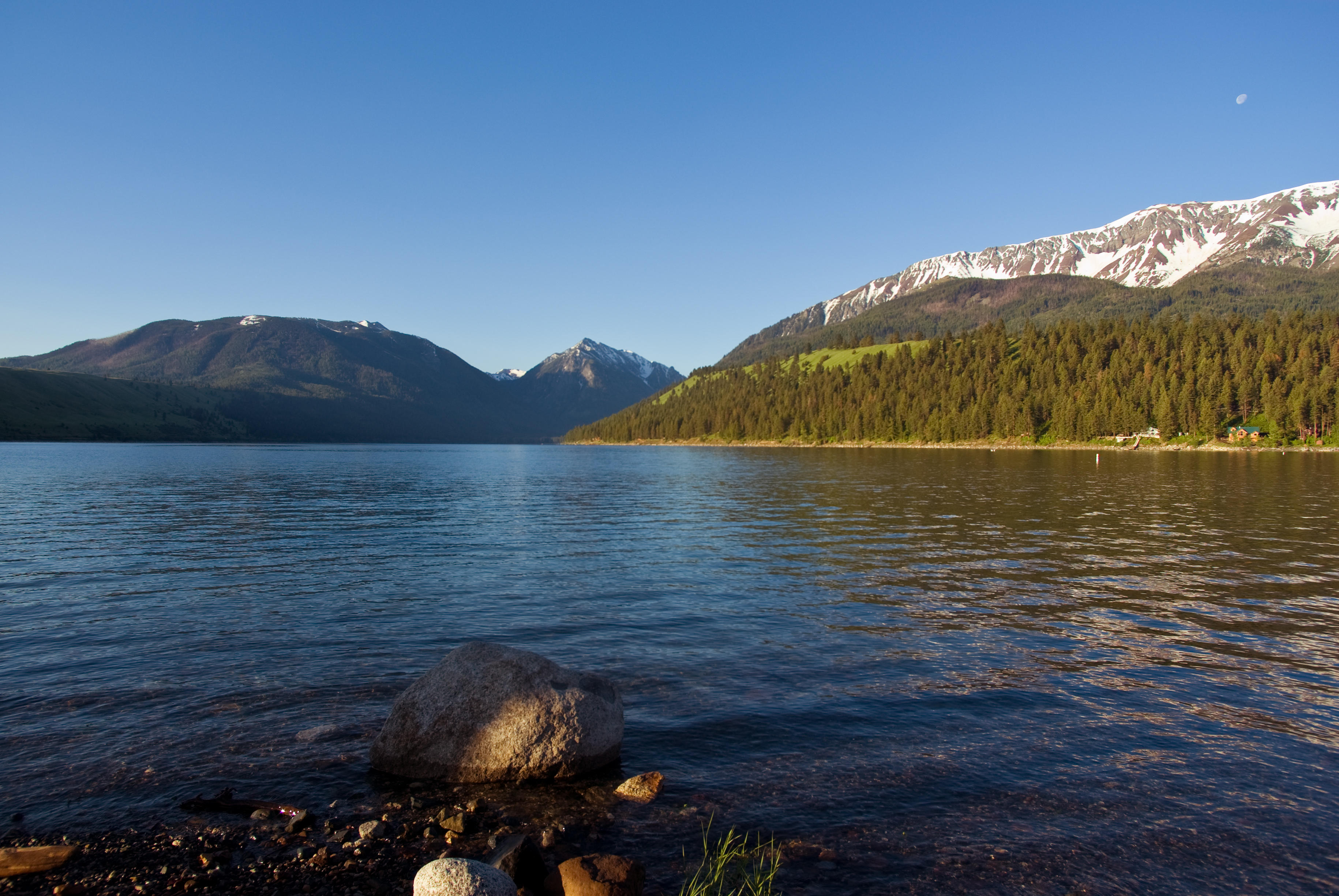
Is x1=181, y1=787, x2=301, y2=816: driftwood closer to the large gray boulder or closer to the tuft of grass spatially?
the large gray boulder

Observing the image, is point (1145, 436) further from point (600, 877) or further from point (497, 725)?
point (600, 877)

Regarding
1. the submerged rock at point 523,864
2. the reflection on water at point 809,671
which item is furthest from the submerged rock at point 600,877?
the reflection on water at point 809,671

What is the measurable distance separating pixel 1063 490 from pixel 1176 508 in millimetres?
16471

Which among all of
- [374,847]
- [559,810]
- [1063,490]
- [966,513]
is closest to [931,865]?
[559,810]

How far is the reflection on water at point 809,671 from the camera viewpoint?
10.1 metres

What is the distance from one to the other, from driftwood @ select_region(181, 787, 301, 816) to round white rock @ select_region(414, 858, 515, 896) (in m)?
Answer: 3.83

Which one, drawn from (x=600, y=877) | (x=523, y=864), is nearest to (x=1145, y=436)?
(x=600, y=877)

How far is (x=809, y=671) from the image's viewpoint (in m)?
17.0

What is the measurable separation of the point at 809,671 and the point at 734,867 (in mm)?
8364

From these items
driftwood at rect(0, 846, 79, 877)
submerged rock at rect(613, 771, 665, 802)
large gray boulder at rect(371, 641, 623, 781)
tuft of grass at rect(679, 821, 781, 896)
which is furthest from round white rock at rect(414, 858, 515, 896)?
driftwood at rect(0, 846, 79, 877)

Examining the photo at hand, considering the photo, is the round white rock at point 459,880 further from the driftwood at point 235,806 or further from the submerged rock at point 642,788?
the driftwood at point 235,806

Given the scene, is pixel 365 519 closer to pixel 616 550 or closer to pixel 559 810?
pixel 616 550

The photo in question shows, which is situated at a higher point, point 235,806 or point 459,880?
point 459,880

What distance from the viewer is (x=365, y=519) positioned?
49.7 metres
